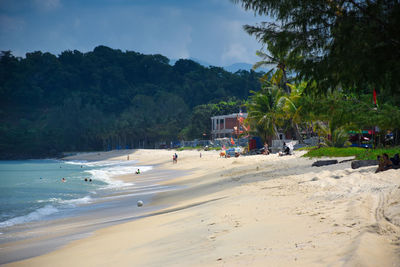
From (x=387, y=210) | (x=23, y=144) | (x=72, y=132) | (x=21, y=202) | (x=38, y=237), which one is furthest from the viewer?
(x=72, y=132)

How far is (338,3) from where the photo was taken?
221 inches

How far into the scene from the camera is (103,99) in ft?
508

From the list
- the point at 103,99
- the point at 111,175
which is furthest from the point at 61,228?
the point at 103,99

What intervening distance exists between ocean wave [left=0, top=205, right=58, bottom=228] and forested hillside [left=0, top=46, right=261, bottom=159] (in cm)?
6876

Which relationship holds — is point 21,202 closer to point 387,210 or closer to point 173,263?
point 173,263

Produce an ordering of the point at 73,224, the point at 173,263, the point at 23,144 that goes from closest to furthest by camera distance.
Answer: the point at 173,263 → the point at 73,224 → the point at 23,144

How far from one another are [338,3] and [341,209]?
350 cm

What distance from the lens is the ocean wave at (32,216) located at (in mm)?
12164

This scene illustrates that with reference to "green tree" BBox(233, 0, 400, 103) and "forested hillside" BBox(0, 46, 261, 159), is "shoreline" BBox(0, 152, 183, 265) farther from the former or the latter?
"forested hillside" BBox(0, 46, 261, 159)

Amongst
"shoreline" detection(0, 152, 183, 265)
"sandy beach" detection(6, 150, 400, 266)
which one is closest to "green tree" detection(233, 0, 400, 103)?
"sandy beach" detection(6, 150, 400, 266)

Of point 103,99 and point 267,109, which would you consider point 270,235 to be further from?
point 103,99

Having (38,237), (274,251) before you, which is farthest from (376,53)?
(38,237)

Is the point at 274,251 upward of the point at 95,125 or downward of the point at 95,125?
downward

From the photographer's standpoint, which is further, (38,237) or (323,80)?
(38,237)
